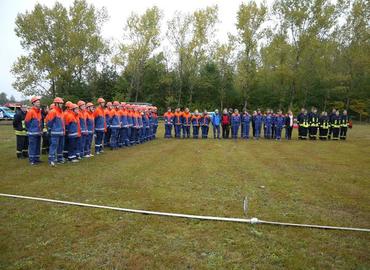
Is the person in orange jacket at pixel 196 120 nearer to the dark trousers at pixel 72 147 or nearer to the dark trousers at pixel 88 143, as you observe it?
the dark trousers at pixel 88 143

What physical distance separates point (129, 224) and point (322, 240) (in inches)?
128

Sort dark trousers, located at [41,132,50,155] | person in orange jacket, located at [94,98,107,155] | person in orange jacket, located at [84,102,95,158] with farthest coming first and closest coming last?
person in orange jacket, located at [94,98,107,155], dark trousers, located at [41,132,50,155], person in orange jacket, located at [84,102,95,158]

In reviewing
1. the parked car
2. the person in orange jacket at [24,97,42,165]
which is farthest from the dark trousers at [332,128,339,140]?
the parked car

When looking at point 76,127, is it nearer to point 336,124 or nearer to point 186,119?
point 186,119

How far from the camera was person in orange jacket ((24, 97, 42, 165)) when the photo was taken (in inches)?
427

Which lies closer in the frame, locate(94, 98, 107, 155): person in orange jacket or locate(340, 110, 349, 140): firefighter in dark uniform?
locate(94, 98, 107, 155): person in orange jacket

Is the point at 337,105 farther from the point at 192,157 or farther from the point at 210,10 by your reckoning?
the point at 192,157

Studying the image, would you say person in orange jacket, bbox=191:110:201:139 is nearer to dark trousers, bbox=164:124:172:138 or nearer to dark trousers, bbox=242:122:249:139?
dark trousers, bbox=164:124:172:138

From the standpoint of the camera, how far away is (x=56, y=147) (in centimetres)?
1081

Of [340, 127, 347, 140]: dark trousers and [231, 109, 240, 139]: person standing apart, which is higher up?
[231, 109, 240, 139]: person standing apart

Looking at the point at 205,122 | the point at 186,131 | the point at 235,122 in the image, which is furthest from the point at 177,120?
the point at 235,122

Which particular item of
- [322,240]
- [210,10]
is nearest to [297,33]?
[210,10]

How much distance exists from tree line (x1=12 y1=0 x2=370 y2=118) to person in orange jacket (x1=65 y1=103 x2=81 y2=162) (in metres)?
32.9

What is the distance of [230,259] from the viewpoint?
14.4 feet
